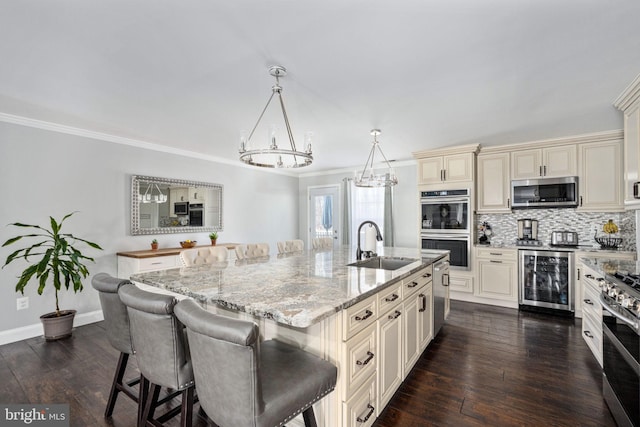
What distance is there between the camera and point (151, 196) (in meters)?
4.25

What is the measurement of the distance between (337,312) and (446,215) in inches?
150

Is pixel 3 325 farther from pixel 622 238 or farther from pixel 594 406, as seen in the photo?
pixel 622 238

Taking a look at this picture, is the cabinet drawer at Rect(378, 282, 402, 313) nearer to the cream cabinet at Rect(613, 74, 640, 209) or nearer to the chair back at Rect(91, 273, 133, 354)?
the chair back at Rect(91, 273, 133, 354)

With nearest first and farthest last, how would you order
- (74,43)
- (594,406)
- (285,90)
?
(74,43) → (594,406) → (285,90)

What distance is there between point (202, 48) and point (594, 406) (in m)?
3.59

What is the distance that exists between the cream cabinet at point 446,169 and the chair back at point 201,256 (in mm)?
3387

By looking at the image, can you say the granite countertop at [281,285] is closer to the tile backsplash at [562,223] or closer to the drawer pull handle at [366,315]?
the drawer pull handle at [366,315]

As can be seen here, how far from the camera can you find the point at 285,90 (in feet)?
8.32

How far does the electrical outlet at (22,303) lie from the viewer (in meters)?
3.18

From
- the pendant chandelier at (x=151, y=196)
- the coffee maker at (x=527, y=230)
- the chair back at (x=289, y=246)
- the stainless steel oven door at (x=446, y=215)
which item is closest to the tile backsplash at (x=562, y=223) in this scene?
the coffee maker at (x=527, y=230)

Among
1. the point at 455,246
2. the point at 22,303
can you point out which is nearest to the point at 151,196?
the point at 22,303

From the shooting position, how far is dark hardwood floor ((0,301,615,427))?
1.91 m

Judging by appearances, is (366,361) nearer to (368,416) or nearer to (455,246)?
(368,416)

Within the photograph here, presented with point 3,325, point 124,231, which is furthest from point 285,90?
point 3,325
